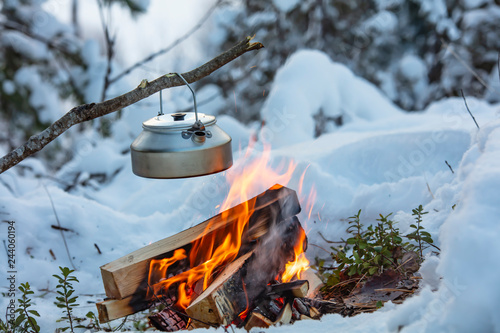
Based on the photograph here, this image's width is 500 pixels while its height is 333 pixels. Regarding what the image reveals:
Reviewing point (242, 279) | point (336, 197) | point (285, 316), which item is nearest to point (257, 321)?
point (285, 316)

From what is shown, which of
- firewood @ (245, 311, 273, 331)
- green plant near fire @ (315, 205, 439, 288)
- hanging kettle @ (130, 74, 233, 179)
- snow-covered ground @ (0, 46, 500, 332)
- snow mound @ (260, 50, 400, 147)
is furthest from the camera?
snow mound @ (260, 50, 400, 147)

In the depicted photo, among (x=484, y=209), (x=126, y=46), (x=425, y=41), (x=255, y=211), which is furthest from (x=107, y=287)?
(x=126, y=46)

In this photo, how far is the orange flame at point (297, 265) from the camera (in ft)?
8.69

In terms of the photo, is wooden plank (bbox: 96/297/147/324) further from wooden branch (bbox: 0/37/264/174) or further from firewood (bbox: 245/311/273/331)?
wooden branch (bbox: 0/37/264/174)

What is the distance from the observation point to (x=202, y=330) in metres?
1.99

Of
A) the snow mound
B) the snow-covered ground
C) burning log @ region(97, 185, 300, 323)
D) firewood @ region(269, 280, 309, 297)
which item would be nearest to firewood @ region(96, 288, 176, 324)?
burning log @ region(97, 185, 300, 323)

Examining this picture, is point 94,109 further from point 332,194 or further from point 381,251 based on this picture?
point 332,194

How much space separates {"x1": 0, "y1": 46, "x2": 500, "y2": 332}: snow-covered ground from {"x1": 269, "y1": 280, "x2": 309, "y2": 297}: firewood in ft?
0.79

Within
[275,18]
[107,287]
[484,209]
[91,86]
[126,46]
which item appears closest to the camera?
[484,209]

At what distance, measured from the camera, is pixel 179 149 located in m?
1.99

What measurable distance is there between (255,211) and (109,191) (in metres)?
2.67

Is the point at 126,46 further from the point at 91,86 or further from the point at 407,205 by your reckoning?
the point at 407,205

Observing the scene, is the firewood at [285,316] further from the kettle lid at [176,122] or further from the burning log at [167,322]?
the kettle lid at [176,122]

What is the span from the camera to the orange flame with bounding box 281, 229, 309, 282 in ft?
8.69
